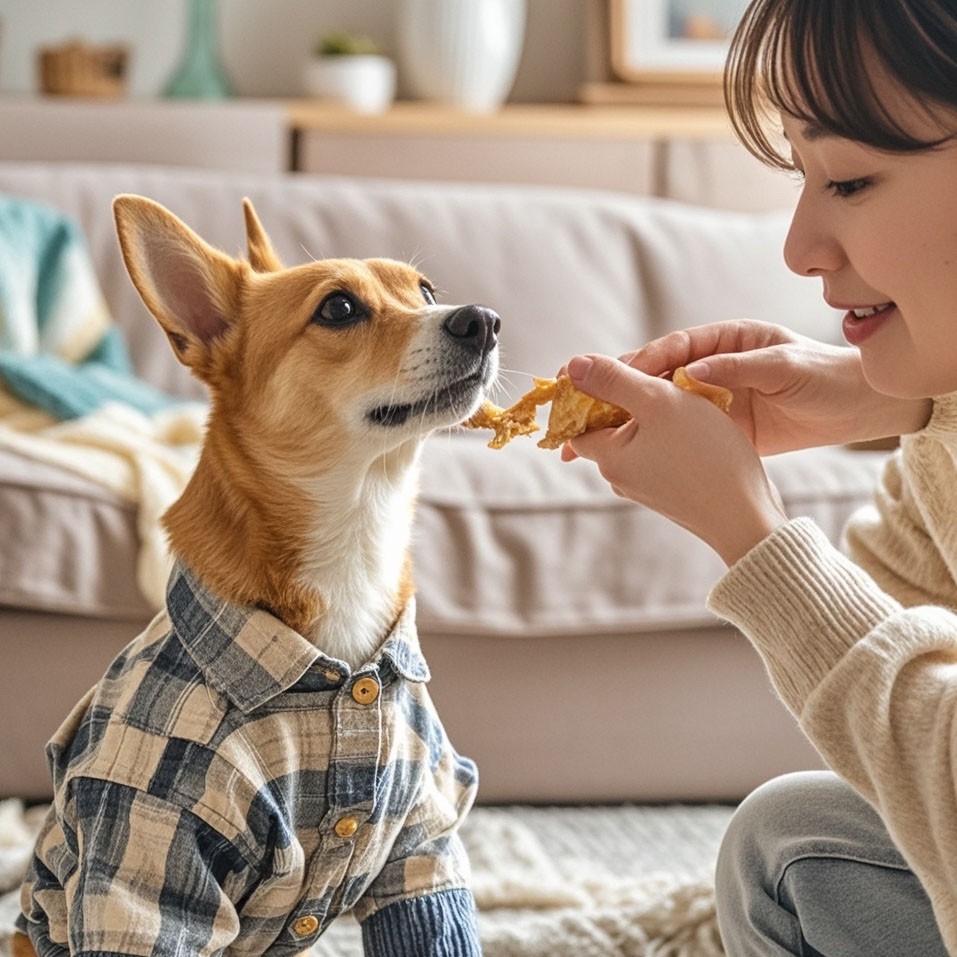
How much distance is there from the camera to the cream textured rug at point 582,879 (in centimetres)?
171

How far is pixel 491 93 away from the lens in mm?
3475

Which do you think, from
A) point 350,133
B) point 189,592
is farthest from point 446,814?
point 350,133

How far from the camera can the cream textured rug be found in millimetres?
1715

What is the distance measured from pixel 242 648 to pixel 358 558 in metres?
0.16

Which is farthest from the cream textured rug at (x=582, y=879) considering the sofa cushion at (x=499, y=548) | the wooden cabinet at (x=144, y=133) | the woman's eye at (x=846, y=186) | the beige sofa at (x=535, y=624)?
the wooden cabinet at (x=144, y=133)

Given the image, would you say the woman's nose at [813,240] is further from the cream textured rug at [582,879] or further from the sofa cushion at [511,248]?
the sofa cushion at [511,248]

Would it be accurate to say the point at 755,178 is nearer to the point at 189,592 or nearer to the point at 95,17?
the point at 95,17

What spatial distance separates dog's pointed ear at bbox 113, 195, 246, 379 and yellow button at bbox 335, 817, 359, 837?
442 mm

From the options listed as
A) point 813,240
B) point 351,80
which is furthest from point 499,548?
point 351,80

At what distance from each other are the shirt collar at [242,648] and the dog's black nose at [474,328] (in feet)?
0.92

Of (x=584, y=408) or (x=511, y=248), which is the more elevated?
(x=584, y=408)

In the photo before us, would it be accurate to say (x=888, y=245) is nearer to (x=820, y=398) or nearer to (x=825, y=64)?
(x=825, y=64)

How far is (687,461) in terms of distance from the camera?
1.11 meters

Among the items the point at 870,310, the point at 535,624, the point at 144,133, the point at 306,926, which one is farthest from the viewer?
the point at 144,133
